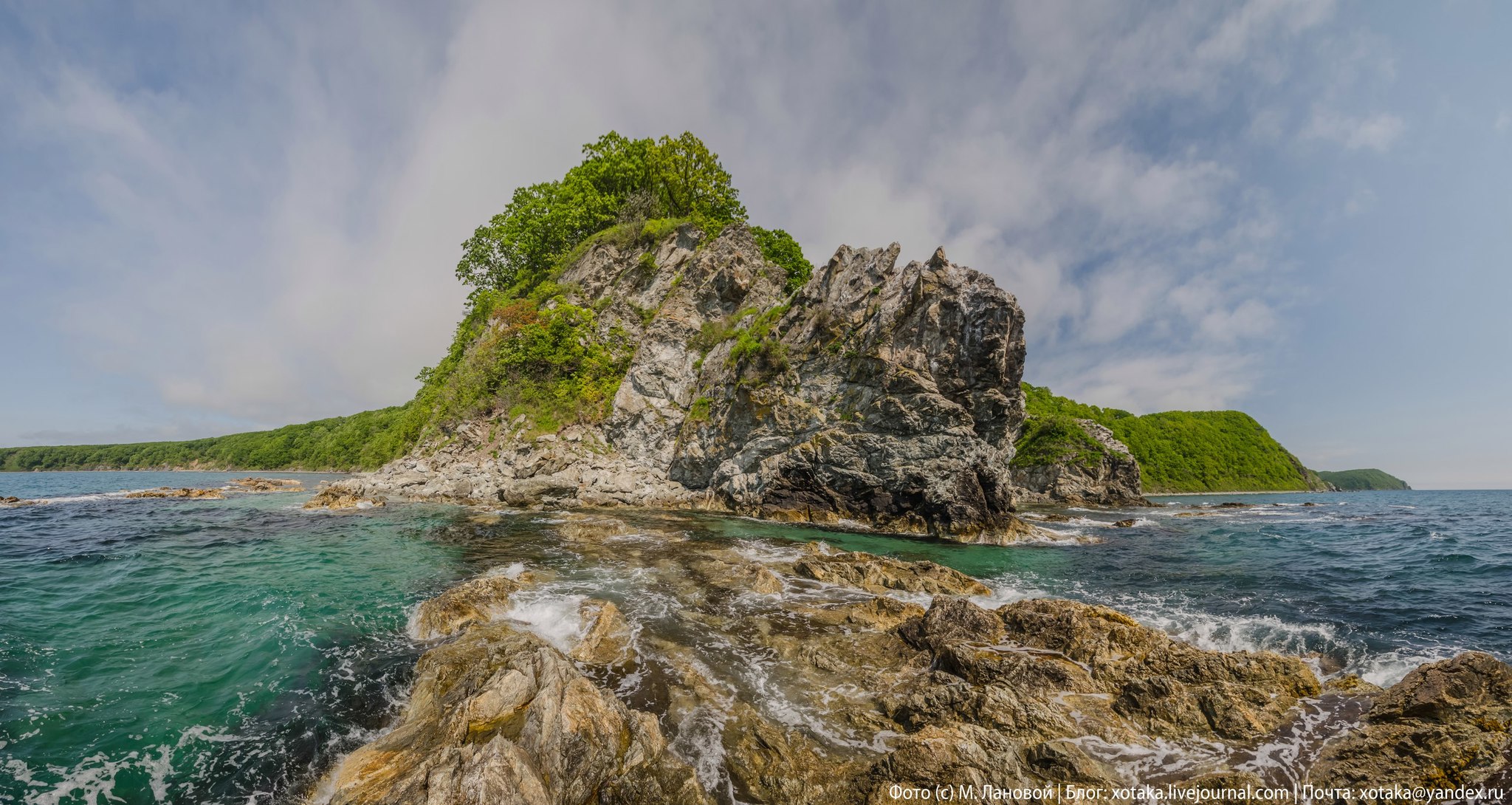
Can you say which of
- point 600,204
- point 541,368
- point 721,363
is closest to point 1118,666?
point 721,363

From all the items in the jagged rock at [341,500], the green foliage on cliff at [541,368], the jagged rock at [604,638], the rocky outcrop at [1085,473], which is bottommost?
the jagged rock at [604,638]

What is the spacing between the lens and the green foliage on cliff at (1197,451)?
8425 cm

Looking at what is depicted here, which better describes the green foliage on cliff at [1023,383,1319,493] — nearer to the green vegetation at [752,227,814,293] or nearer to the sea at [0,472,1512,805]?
the green vegetation at [752,227,814,293]

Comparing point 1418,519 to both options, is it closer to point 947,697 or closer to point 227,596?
point 947,697

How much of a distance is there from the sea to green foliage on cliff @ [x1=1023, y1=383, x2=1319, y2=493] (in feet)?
217

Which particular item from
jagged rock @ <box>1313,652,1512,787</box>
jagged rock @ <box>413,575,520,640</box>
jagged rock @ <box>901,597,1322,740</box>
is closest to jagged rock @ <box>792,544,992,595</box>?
jagged rock @ <box>901,597,1322,740</box>

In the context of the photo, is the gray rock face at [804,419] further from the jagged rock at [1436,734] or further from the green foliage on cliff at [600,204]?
the jagged rock at [1436,734]

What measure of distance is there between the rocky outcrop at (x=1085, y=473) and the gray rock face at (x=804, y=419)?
29572mm

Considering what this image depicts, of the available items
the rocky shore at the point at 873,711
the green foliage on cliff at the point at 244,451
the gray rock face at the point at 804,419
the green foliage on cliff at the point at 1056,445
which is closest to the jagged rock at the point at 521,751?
the rocky shore at the point at 873,711

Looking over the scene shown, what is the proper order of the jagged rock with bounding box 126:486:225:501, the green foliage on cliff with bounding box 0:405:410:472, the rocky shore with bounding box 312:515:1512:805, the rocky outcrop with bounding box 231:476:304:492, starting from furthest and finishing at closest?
the green foliage on cliff with bounding box 0:405:410:472 → the rocky outcrop with bounding box 231:476:304:492 → the jagged rock with bounding box 126:486:225:501 → the rocky shore with bounding box 312:515:1512:805

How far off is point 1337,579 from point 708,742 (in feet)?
65.2

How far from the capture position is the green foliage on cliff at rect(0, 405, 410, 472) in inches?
3876

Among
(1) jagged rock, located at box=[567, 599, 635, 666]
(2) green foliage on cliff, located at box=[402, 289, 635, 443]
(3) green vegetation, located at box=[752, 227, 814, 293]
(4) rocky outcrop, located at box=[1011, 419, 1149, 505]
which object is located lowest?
(1) jagged rock, located at box=[567, 599, 635, 666]

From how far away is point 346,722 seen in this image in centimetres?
683
